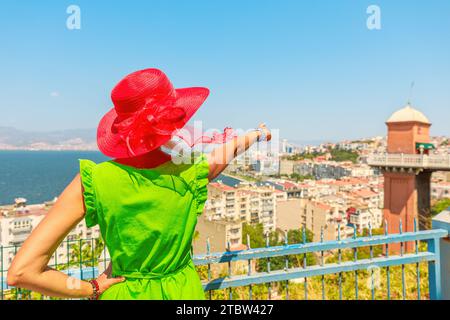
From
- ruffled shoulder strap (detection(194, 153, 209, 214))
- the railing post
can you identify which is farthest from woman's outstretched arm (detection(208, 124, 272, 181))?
the railing post

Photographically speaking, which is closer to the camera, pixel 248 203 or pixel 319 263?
pixel 319 263

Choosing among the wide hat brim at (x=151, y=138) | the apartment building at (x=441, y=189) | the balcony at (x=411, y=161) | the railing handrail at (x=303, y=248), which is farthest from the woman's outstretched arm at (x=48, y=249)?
the apartment building at (x=441, y=189)

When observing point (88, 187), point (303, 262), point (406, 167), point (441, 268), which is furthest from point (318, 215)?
point (88, 187)

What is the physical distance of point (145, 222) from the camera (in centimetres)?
107

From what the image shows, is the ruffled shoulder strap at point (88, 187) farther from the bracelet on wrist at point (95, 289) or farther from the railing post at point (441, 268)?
the railing post at point (441, 268)

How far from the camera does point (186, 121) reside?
1.13 meters

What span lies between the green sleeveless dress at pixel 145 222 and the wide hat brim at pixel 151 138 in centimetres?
4

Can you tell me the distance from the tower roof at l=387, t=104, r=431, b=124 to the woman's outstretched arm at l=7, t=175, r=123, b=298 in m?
17.2

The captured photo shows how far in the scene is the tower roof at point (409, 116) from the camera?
1579 cm

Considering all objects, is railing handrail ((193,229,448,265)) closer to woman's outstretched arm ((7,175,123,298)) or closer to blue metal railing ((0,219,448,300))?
blue metal railing ((0,219,448,300))

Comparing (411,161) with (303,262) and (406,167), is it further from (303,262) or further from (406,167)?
(303,262)

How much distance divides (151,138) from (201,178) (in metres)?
0.24

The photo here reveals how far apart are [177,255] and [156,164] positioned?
0.99 feet
